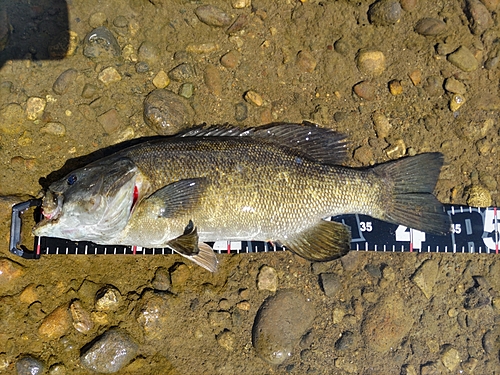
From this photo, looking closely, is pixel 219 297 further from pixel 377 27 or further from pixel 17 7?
pixel 17 7

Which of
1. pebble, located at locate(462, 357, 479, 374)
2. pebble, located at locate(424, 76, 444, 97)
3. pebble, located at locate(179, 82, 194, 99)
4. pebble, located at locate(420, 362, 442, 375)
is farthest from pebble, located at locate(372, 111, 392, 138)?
pebble, located at locate(462, 357, 479, 374)

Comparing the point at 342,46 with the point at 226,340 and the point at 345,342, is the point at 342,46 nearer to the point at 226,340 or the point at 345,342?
the point at 345,342

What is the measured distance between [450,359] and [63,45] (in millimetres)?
5582

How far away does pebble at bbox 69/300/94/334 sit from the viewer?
143 inches

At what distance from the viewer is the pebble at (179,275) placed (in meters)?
3.80

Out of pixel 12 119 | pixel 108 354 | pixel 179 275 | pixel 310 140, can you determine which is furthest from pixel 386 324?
pixel 12 119

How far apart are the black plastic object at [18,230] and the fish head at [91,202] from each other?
2.20ft

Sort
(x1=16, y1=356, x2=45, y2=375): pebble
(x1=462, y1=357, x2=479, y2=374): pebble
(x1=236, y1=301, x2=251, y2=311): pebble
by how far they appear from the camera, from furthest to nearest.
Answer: (x1=462, y1=357, x2=479, y2=374): pebble → (x1=236, y1=301, x2=251, y2=311): pebble → (x1=16, y1=356, x2=45, y2=375): pebble

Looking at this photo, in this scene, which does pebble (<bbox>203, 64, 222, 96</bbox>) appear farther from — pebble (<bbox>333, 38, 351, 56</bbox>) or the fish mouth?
the fish mouth

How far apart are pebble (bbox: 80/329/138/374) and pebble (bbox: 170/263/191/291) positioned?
2.36 feet

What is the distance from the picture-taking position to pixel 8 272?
12.0 ft

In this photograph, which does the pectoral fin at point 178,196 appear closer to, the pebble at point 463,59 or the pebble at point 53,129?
the pebble at point 53,129

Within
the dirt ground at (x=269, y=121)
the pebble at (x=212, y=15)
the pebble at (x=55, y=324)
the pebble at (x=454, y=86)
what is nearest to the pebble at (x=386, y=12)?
the dirt ground at (x=269, y=121)

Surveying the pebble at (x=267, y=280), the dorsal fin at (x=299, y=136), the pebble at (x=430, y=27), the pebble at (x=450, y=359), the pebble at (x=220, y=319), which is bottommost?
the pebble at (x=450, y=359)
